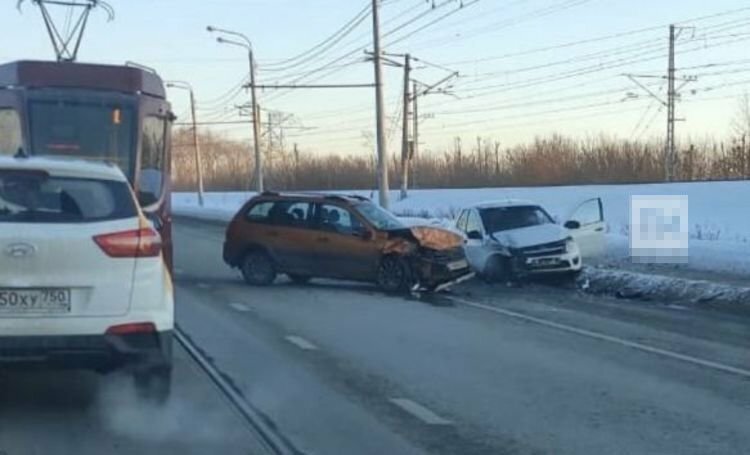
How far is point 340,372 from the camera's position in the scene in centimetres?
1071

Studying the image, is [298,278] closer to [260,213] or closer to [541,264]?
[260,213]

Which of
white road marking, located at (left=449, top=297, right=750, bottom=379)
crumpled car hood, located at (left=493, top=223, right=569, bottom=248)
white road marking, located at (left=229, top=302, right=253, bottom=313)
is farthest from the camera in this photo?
crumpled car hood, located at (left=493, top=223, right=569, bottom=248)

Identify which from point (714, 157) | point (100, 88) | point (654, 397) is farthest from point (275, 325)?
point (714, 157)

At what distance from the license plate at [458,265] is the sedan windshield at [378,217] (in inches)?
43.9

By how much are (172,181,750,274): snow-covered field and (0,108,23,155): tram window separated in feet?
30.4

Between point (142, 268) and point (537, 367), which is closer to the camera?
point (142, 268)

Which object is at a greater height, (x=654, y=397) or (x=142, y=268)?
(x=142, y=268)

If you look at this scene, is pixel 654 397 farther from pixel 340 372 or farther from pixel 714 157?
pixel 714 157

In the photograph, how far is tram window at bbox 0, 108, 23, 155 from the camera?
15.1 meters

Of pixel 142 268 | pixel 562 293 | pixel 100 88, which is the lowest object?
pixel 562 293

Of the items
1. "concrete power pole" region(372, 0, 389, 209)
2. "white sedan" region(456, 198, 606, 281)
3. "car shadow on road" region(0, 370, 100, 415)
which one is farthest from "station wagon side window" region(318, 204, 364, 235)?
"concrete power pole" region(372, 0, 389, 209)

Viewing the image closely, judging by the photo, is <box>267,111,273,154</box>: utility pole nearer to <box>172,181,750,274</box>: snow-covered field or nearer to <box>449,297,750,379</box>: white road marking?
<box>172,181,750,274</box>: snow-covered field

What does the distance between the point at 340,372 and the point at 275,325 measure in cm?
400

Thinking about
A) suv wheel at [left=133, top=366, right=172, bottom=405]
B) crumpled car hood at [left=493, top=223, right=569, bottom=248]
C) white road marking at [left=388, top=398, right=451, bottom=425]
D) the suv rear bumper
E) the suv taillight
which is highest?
the suv taillight
